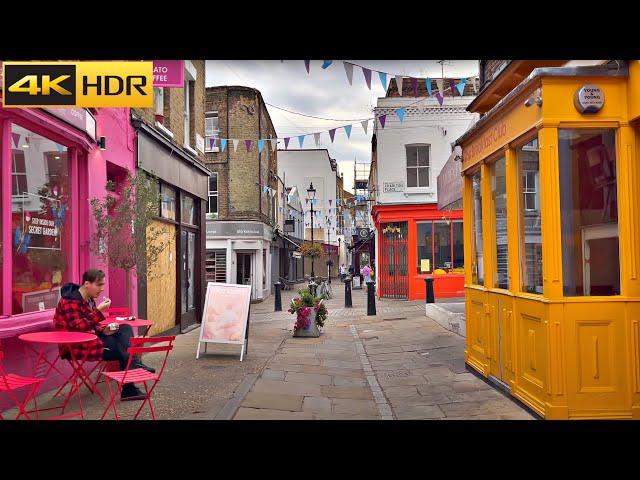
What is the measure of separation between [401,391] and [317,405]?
1296 mm

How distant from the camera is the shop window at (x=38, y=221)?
6.67 meters

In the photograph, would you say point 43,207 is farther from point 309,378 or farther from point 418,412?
point 418,412

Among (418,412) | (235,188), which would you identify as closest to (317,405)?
(418,412)

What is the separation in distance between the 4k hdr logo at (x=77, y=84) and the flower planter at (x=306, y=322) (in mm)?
7916


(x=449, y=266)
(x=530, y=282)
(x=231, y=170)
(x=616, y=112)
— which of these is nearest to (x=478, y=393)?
(x=530, y=282)

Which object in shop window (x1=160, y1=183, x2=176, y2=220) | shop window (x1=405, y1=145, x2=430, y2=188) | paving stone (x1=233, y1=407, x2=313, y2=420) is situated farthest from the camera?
shop window (x1=405, y1=145, x2=430, y2=188)

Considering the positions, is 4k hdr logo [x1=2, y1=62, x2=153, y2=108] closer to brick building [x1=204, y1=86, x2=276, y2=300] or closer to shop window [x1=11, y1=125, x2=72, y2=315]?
shop window [x1=11, y1=125, x2=72, y2=315]

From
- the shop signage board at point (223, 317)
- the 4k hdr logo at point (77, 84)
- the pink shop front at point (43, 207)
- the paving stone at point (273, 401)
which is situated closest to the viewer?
the 4k hdr logo at point (77, 84)

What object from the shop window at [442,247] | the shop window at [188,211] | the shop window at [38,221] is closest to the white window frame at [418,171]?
the shop window at [442,247]

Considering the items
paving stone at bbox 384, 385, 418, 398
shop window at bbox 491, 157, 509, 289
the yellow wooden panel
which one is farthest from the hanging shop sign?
the yellow wooden panel

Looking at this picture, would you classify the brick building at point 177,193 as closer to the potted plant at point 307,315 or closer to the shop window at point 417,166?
the potted plant at point 307,315

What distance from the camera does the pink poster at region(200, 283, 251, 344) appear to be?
9.48 meters

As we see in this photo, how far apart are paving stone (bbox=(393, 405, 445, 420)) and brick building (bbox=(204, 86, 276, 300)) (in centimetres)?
2121

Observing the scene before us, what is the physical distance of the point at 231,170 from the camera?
90.7ft
